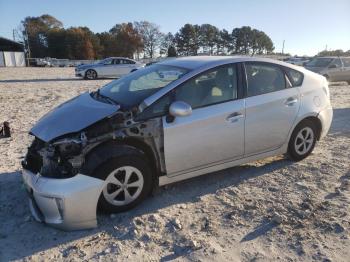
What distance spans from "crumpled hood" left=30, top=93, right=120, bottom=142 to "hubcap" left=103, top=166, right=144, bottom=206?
61 centimetres

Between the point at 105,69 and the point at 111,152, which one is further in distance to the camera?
the point at 105,69

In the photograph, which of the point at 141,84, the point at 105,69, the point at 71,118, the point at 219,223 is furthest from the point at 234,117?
the point at 105,69

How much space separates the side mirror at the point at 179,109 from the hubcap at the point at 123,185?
2.47 feet

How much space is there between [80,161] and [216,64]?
2135 mm

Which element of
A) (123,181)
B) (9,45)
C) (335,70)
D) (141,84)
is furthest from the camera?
(9,45)

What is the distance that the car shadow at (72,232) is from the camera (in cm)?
362

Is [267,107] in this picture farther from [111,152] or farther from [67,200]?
[67,200]

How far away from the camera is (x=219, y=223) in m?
3.96

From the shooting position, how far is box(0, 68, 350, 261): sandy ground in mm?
3451

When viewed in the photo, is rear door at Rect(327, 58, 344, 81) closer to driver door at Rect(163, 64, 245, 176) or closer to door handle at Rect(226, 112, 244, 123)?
driver door at Rect(163, 64, 245, 176)

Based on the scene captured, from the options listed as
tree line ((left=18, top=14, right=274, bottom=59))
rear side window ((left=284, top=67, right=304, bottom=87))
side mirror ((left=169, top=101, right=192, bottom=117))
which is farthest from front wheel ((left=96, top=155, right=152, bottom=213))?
tree line ((left=18, top=14, right=274, bottom=59))

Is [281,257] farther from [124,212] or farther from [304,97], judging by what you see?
[304,97]

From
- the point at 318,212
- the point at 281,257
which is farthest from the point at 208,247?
the point at 318,212

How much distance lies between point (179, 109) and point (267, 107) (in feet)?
4.85
